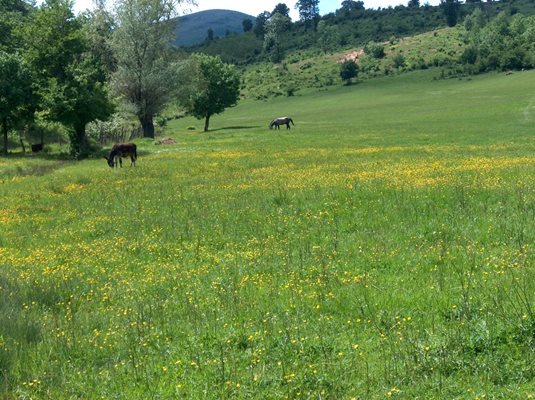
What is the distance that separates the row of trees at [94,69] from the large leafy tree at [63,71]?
0.27ft

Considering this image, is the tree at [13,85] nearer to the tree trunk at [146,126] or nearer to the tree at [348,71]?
the tree trunk at [146,126]

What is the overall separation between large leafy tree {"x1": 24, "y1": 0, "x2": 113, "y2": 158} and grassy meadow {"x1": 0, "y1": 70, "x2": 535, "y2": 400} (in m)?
22.1

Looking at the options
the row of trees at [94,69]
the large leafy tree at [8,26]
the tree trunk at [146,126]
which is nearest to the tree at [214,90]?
the row of trees at [94,69]

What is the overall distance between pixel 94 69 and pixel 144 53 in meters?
15.2

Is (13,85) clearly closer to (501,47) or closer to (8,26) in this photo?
(8,26)

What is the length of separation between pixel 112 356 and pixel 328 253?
226 inches

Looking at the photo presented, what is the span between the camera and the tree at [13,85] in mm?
47438

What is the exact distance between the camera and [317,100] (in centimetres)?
13788

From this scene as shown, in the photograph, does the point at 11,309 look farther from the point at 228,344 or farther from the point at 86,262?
the point at 228,344

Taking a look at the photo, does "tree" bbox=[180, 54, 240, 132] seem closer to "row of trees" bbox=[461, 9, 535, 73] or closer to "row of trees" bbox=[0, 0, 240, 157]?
"row of trees" bbox=[0, 0, 240, 157]

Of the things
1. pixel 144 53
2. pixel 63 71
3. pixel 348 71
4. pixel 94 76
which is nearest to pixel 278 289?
pixel 63 71

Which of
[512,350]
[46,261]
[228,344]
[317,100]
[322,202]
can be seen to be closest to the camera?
[512,350]

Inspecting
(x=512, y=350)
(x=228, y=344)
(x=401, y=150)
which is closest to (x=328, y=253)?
(x=228, y=344)

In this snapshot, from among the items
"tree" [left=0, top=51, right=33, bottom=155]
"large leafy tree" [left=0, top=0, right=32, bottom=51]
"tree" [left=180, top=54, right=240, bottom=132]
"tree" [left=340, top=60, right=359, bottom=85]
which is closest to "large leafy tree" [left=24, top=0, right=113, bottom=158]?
"tree" [left=0, top=51, right=33, bottom=155]
